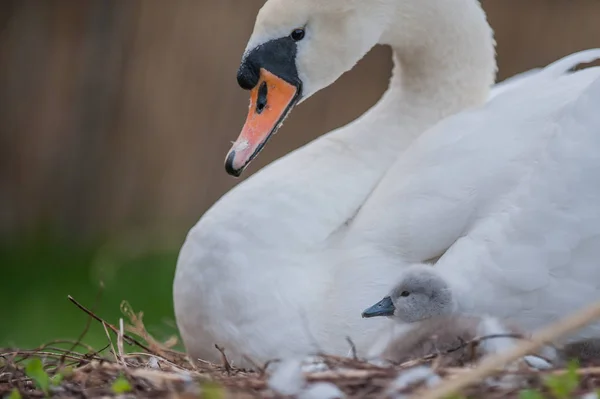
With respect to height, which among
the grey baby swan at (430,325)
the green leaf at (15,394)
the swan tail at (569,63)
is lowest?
the grey baby swan at (430,325)

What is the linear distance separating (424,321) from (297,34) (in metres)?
1.04

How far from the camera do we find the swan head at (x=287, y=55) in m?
3.68

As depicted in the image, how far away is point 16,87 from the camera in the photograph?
8398 mm

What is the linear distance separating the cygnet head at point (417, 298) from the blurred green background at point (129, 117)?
4.87 metres

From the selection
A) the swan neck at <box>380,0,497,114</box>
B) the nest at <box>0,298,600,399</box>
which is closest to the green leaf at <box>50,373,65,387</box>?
the nest at <box>0,298,600,399</box>

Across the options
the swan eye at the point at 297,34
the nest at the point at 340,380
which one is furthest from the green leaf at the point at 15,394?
the swan eye at the point at 297,34

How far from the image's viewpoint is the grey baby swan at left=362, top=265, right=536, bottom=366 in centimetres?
320

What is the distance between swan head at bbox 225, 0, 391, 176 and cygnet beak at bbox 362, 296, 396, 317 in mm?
615

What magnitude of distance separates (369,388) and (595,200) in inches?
37.0

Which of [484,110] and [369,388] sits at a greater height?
[484,110]

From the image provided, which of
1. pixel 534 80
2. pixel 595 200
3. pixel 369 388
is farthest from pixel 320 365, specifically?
pixel 534 80

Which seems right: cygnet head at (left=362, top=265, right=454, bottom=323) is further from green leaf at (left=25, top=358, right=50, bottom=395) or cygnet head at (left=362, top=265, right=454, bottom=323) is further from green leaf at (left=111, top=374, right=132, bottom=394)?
green leaf at (left=25, top=358, right=50, bottom=395)

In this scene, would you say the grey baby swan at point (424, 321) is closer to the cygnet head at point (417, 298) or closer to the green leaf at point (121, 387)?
the cygnet head at point (417, 298)

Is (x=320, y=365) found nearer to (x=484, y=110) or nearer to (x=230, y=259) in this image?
(x=230, y=259)
